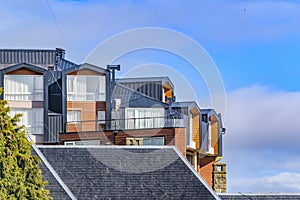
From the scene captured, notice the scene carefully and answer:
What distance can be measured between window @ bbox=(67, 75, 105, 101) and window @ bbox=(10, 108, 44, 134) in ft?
7.88

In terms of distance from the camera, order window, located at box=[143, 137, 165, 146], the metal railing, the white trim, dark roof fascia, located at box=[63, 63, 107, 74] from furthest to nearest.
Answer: dark roof fascia, located at box=[63, 63, 107, 74] → the metal railing → window, located at box=[143, 137, 165, 146] → the white trim

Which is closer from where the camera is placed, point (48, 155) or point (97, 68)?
point (48, 155)

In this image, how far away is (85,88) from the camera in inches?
2293

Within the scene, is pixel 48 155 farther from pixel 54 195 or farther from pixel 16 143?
pixel 16 143

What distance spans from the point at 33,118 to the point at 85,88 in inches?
162

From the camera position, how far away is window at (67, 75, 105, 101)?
2296 inches

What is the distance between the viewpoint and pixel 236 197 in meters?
36.1

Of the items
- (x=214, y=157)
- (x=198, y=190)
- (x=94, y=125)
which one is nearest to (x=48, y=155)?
(x=198, y=190)

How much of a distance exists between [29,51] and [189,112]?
561 inches

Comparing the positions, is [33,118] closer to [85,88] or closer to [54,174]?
[85,88]

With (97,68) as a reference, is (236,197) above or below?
below

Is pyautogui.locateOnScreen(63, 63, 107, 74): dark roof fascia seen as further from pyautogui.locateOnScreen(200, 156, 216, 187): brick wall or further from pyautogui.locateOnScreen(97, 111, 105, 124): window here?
pyautogui.locateOnScreen(200, 156, 216, 187): brick wall

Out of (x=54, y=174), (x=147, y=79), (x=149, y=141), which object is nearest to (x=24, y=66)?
(x=147, y=79)

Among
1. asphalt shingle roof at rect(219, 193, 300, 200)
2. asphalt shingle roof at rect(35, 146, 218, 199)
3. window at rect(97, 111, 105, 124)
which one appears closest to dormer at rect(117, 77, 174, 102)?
window at rect(97, 111, 105, 124)
